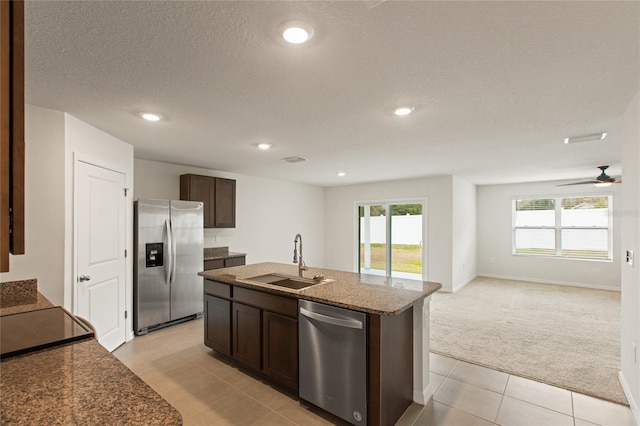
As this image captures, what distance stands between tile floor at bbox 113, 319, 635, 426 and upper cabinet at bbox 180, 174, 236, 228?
237 centimetres

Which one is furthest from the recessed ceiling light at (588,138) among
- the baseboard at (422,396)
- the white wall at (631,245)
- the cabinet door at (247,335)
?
the cabinet door at (247,335)

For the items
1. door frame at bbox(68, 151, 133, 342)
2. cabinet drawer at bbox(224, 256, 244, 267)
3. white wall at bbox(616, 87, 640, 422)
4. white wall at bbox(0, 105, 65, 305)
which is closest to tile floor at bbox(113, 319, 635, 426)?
white wall at bbox(616, 87, 640, 422)

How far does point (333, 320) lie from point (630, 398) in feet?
8.26

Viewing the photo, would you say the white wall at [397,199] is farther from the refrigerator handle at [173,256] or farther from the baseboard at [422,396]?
the refrigerator handle at [173,256]

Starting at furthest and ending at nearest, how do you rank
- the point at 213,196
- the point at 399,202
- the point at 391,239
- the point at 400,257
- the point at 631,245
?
1. the point at 391,239
2. the point at 400,257
3. the point at 399,202
4. the point at 213,196
5. the point at 631,245

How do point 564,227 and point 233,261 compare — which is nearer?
point 233,261

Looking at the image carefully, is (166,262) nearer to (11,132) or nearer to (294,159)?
(294,159)

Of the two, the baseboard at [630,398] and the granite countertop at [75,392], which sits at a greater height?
the granite countertop at [75,392]

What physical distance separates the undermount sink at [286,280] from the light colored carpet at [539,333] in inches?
68.2

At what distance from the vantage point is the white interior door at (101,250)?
2.86 meters

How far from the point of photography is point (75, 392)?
94 cm

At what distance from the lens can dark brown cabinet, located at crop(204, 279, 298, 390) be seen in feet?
8.13

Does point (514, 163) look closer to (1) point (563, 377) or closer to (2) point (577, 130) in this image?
(2) point (577, 130)

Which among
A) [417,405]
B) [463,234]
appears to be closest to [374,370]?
[417,405]
